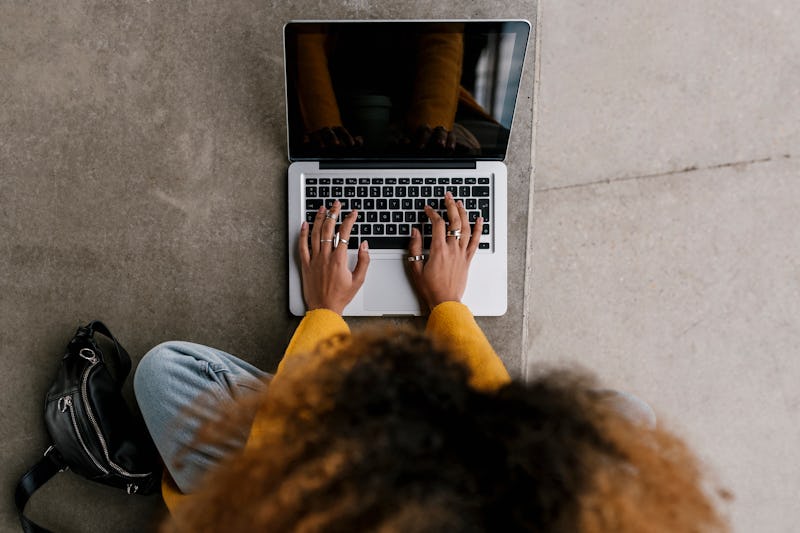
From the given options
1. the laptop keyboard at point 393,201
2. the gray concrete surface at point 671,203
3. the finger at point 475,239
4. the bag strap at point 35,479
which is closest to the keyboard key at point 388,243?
the laptop keyboard at point 393,201

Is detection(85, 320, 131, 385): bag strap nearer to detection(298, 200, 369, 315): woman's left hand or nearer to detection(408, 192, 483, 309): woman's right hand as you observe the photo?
detection(298, 200, 369, 315): woman's left hand

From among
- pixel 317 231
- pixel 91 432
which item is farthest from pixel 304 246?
pixel 91 432

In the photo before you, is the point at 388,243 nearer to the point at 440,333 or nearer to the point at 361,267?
the point at 361,267

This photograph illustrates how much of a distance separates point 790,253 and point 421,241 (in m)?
0.66

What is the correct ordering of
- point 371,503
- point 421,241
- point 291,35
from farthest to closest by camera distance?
point 421,241, point 291,35, point 371,503

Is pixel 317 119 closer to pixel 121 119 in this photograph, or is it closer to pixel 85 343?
pixel 121 119

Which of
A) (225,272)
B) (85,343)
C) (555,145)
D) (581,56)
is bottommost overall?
(85,343)

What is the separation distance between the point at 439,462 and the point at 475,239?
49 cm

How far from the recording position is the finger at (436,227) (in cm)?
87

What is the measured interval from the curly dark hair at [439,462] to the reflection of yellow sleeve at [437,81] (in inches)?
15.3

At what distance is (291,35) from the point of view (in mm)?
722

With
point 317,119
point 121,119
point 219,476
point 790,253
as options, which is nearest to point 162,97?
point 121,119

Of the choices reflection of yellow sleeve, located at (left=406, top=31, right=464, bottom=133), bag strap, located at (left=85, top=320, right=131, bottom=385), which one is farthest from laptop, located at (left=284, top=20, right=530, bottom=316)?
bag strap, located at (left=85, top=320, right=131, bottom=385)

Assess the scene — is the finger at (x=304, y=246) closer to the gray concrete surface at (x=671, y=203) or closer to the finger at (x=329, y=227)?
the finger at (x=329, y=227)
